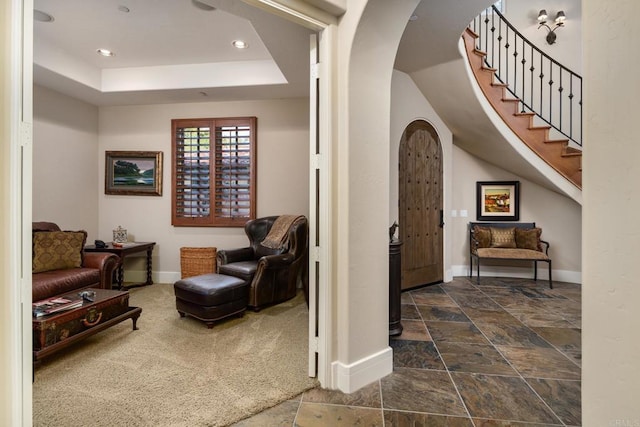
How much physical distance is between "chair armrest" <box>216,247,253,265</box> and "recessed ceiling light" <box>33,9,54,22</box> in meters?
2.94

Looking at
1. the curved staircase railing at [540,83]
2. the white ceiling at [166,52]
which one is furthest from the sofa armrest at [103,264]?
the curved staircase railing at [540,83]

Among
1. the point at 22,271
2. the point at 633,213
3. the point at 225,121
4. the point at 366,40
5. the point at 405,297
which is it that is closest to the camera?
the point at 633,213

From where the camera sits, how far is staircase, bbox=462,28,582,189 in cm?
414

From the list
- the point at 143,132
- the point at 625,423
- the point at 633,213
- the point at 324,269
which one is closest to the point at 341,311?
the point at 324,269

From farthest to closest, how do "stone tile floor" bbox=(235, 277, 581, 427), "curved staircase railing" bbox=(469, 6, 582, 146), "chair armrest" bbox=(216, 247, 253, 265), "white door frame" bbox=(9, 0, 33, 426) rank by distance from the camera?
"curved staircase railing" bbox=(469, 6, 582, 146), "chair armrest" bbox=(216, 247, 253, 265), "stone tile floor" bbox=(235, 277, 581, 427), "white door frame" bbox=(9, 0, 33, 426)

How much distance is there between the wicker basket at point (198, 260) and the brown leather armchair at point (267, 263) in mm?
699

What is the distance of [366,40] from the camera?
1963 millimetres

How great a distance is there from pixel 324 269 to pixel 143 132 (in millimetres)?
4309

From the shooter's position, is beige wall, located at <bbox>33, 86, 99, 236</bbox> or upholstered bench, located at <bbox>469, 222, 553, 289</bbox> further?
upholstered bench, located at <bbox>469, 222, 553, 289</bbox>

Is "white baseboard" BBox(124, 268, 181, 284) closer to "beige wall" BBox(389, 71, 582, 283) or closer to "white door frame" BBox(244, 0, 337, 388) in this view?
"white door frame" BBox(244, 0, 337, 388)

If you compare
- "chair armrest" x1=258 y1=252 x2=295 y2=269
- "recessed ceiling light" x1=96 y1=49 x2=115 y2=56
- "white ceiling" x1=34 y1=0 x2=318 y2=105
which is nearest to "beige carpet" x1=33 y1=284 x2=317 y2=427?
"chair armrest" x1=258 y1=252 x2=295 y2=269

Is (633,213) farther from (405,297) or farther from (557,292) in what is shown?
(557,292)

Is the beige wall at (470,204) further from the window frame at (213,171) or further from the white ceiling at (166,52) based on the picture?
the window frame at (213,171)

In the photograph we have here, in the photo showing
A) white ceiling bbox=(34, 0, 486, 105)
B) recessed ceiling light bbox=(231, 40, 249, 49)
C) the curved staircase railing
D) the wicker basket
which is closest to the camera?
white ceiling bbox=(34, 0, 486, 105)
